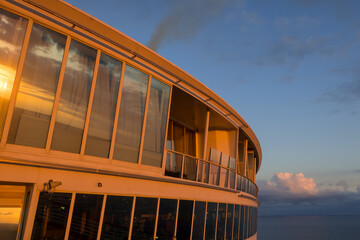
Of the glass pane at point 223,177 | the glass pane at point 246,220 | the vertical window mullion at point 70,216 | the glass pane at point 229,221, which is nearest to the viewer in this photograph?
the vertical window mullion at point 70,216

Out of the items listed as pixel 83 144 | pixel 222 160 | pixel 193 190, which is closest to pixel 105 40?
pixel 83 144

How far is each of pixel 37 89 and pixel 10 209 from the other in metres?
3.22

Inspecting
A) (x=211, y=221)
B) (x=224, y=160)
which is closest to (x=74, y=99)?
(x=211, y=221)

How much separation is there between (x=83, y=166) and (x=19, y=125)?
5.94 feet

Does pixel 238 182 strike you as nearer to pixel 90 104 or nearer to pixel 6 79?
pixel 90 104

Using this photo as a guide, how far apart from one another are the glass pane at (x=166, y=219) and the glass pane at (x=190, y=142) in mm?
8998

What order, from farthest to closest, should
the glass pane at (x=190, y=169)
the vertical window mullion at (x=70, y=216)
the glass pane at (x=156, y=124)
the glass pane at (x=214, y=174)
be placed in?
the glass pane at (x=214, y=174) < the glass pane at (x=190, y=169) < the glass pane at (x=156, y=124) < the vertical window mullion at (x=70, y=216)

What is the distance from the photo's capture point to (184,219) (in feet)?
34.0

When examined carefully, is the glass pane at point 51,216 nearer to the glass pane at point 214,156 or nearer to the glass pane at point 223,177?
the glass pane at point 223,177

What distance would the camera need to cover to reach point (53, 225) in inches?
258

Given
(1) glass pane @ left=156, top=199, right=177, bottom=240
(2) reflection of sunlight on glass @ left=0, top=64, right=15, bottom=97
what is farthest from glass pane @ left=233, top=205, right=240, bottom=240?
(2) reflection of sunlight on glass @ left=0, top=64, right=15, bottom=97

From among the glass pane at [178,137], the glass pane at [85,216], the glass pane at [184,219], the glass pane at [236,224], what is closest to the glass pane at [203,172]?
the glass pane at [184,219]

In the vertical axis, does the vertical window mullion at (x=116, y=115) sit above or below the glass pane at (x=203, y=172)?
above

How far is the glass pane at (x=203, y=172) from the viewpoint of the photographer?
12019 millimetres
